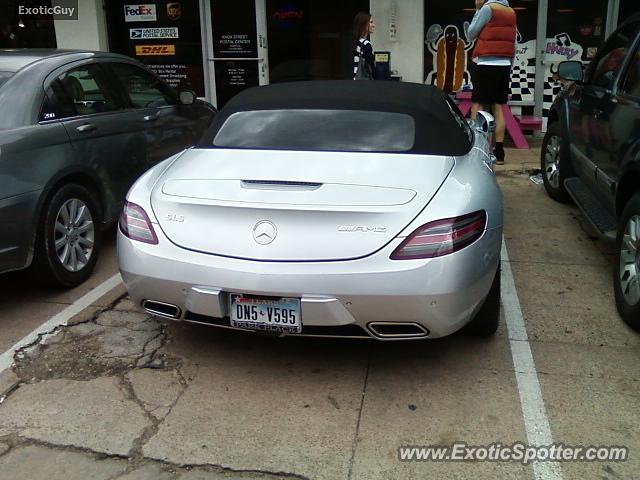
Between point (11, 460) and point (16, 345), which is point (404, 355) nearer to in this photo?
point (11, 460)

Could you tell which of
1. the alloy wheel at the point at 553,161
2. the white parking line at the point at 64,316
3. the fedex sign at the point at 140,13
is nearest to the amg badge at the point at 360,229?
the white parking line at the point at 64,316

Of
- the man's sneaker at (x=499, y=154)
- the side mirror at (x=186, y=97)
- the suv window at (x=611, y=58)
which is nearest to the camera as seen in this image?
the suv window at (x=611, y=58)

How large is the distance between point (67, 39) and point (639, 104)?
9.08m

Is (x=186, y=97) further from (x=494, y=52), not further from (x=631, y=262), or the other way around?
(x=631, y=262)

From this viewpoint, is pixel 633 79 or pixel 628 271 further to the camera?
pixel 633 79

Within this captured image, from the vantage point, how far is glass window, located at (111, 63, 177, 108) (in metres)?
5.50

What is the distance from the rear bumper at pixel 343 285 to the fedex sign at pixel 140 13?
27.3ft

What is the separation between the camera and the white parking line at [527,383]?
271 centimetres

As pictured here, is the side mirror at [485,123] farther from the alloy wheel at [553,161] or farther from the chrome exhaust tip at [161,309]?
the chrome exhaust tip at [161,309]

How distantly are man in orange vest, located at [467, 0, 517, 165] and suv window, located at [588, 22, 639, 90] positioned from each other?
1992 mm

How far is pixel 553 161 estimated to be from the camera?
6.54m

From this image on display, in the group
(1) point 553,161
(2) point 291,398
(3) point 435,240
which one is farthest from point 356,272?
(1) point 553,161

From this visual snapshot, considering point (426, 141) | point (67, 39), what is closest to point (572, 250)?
point (426, 141)

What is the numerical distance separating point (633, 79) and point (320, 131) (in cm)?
228
